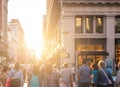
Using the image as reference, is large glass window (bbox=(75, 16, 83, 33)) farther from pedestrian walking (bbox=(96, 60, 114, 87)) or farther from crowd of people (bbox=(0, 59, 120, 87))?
pedestrian walking (bbox=(96, 60, 114, 87))

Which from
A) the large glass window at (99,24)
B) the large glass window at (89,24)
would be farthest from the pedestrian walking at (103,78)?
the large glass window at (99,24)

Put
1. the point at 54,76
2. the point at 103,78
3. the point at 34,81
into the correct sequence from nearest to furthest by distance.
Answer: the point at 103,78 → the point at 34,81 → the point at 54,76

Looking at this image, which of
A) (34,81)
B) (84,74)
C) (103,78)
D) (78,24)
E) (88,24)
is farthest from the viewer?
(88,24)

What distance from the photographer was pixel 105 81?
1554 centimetres

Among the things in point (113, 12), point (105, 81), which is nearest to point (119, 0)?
point (113, 12)

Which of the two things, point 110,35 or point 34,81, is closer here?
point 34,81

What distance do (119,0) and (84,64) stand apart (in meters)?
33.8

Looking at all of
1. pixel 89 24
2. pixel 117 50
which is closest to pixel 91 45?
pixel 89 24

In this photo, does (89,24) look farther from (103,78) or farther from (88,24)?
(103,78)

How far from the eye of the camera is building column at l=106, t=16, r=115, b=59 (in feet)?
174

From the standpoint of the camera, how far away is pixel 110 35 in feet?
176

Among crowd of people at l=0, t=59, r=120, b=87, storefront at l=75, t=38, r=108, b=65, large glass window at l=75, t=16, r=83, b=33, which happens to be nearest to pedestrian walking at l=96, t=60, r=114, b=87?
crowd of people at l=0, t=59, r=120, b=87

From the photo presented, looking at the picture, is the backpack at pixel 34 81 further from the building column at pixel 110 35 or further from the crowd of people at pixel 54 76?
the building column at pixel 110 35

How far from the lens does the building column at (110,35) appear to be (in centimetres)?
5297
